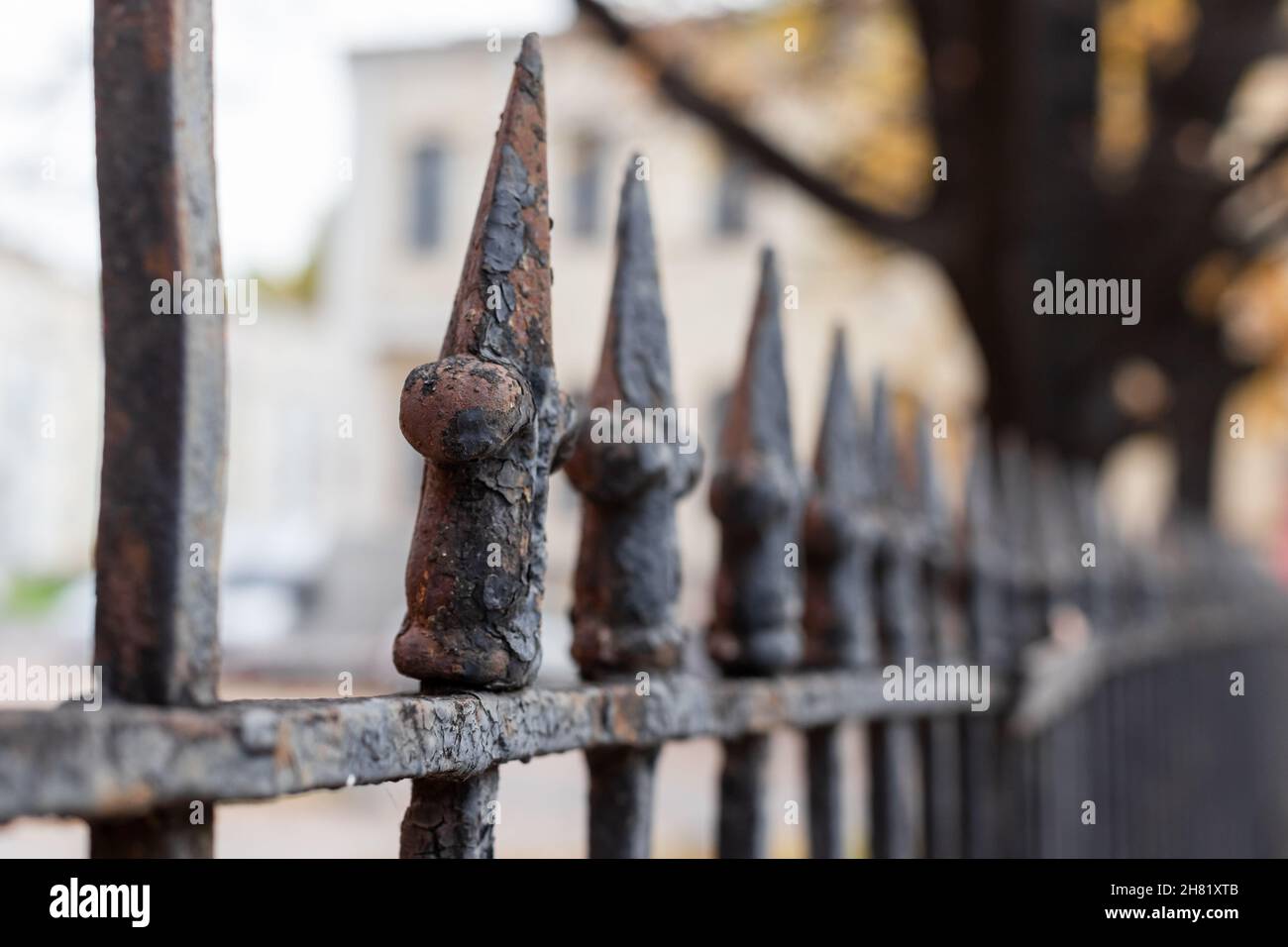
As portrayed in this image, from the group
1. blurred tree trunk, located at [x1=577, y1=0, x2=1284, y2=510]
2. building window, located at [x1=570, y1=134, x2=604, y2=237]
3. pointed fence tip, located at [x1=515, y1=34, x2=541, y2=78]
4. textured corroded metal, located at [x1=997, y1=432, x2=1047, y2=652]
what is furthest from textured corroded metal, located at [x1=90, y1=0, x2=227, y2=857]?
building window, located at [x1=570, y1=134, x2=604, y2=237]

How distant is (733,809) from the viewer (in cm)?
172

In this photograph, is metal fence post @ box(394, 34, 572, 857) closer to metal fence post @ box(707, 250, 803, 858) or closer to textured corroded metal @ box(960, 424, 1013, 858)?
metal fence post @ box(707, 250, 803, 858)

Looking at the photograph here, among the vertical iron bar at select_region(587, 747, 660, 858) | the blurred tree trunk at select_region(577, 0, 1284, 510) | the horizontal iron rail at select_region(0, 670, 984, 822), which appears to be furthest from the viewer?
the blurred tree trunk at select_region(577, 0, 1284, 510)

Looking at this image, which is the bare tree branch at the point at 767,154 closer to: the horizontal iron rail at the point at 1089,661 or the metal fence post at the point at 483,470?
the horizontal iron rail at the point at 1089,661

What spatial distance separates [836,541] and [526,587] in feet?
3.05

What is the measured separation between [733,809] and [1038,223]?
392cm

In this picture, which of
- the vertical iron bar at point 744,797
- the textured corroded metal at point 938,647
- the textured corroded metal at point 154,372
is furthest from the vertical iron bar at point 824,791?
the textured corroded metal at point 154,372

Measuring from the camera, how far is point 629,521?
1462mm

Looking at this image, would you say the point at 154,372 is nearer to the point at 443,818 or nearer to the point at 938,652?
the point at 443,818

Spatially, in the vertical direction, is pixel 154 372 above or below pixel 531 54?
below

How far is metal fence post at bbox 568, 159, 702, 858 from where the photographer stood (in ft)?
4.67

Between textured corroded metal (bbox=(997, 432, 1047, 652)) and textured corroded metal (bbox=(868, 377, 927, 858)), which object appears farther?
textured corroded metal (bbox=(997, 432, 1047, 652))

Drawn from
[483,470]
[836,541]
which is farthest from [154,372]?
[836,541]
